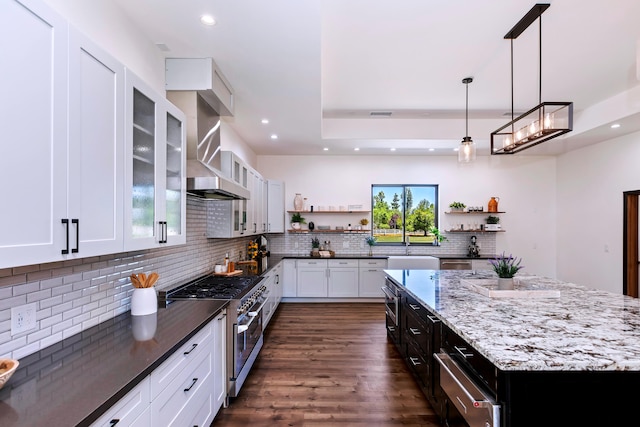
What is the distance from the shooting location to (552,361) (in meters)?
1.40

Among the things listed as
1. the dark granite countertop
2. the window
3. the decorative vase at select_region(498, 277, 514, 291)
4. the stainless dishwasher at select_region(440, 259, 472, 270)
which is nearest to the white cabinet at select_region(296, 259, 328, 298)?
the window

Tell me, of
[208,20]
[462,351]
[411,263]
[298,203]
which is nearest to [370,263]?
[411,263]

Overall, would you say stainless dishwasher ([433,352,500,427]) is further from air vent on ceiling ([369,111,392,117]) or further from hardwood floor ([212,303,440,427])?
air vent on ceiling ([369,111,392,117])

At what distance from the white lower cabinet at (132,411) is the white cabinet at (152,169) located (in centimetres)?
73

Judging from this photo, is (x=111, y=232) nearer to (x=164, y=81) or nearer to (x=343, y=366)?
(x=164, y=81)

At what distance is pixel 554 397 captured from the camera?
1.44m

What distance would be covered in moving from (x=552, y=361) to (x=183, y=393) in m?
1.84

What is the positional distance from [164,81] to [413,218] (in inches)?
206

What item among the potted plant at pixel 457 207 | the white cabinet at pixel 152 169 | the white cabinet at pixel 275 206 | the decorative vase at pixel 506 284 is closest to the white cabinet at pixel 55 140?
the white cabinet at pixel 152 169

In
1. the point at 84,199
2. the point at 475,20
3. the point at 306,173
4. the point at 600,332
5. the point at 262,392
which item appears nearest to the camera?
the point at 84,199

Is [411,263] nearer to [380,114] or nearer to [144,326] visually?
[380,114]

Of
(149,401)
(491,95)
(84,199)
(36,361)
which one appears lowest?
(149,401)

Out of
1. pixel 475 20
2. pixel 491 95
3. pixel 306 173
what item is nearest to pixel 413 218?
pixel 306 173

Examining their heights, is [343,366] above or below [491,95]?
below
